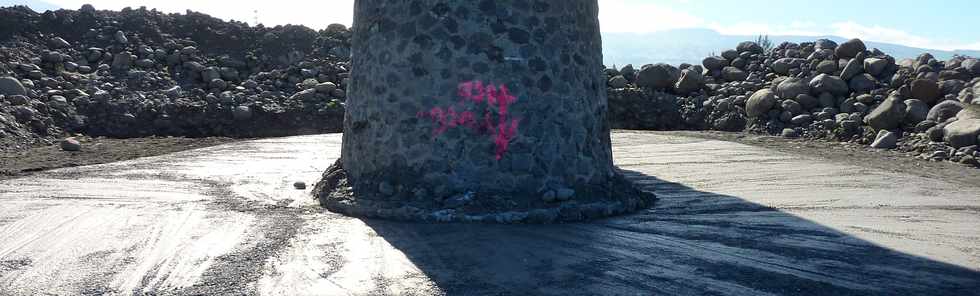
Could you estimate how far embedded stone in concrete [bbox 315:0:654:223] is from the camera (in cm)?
666

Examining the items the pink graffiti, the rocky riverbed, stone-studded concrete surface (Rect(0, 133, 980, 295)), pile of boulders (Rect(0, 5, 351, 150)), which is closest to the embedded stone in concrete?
the pink graffiti

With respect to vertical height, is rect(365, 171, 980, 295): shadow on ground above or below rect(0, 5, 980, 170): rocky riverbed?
below

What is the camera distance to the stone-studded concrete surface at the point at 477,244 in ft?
16.1

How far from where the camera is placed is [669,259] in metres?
5.48

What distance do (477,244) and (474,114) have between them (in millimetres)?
1243

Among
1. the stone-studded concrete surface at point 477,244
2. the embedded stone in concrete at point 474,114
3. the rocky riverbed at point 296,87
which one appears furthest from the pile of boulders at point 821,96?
the embedded stone in concrete at point 474,114

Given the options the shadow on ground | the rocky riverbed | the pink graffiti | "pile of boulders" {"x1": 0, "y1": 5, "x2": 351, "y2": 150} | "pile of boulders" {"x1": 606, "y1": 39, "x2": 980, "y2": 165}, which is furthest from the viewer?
"pile of boulders" {"x1": 0, "y1": 5, "x2": 351, "y2": 150}

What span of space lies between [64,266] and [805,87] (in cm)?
1248

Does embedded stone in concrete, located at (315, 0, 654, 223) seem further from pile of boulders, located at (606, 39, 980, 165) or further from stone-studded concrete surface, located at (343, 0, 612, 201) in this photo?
pile of boulders, located at (606, 39, 980, 165)

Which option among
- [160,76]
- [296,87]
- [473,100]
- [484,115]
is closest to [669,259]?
[484,115]

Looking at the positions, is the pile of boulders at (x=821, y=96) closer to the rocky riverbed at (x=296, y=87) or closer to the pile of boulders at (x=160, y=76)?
the rocky riverbed at (x=296, y=87)

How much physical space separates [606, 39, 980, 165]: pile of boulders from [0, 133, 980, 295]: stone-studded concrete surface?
12.5 feet

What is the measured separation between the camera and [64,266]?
202 inches

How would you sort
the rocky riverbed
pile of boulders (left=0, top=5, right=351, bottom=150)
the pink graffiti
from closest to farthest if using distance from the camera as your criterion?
1. the pink graffiti
2. the rocky riverbed
3. pile of boulders (left=0, top=5, right=351, bottom=150)
